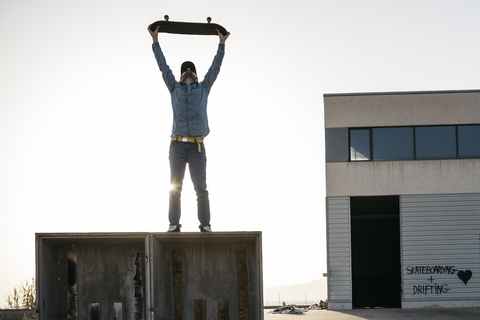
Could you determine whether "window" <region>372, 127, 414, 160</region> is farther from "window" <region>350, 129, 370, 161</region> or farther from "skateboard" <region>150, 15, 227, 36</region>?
"skateboard" <region>150, 15, 227, 36</region>

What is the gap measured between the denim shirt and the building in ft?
46.9

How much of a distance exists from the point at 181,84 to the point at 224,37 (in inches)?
32.4

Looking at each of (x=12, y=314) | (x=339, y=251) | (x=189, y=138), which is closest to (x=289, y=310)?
(x=339, y=251)

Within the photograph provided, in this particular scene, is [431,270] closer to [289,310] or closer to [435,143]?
[435,143]

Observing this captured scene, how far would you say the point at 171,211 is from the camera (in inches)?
284

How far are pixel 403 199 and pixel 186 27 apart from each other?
15445 mm

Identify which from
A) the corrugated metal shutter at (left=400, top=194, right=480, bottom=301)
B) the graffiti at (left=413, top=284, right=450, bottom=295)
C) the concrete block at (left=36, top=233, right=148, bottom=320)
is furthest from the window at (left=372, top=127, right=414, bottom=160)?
the concrete block at (left=36, top=233, right=148, bottom=320)

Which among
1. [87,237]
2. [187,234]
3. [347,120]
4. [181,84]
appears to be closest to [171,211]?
[187,234]

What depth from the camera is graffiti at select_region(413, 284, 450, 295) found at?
20.8 metres

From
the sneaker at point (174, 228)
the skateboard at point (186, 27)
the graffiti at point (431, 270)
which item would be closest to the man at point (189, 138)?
the skateboard at point (186, 27)

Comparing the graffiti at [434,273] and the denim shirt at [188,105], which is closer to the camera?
the denim shirt at [188,105]

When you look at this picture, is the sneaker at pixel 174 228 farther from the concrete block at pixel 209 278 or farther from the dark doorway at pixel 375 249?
the dark doorway at pixel 375 249

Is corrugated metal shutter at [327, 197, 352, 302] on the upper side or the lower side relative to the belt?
lower

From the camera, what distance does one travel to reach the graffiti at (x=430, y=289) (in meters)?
20.8
